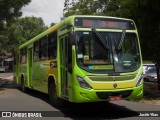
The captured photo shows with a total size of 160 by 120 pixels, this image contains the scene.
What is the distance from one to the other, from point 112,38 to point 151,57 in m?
8.26

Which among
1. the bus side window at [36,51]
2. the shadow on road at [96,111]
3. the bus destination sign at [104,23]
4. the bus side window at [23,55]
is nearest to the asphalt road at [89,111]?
the shadow on road at [96,111]

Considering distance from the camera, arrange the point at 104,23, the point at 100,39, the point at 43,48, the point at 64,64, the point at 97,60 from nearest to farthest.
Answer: the point at 97,60 < the point at 100,39 < the point at 104,23 < the point at 64,64 < the point at 43,48

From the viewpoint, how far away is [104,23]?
11812mm

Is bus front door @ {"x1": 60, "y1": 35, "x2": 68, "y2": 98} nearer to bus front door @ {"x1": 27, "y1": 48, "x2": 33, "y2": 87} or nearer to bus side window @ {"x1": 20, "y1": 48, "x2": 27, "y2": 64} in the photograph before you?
bus front door @ {"x1": 27, "y1": 48, "x2": 33, "y2": 87}

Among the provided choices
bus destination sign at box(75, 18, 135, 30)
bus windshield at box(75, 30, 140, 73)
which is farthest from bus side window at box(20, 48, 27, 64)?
bus windshield at box(75, 30, 140, 73)

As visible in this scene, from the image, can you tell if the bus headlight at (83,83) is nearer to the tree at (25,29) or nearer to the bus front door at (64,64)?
the bus front door at (64,64)

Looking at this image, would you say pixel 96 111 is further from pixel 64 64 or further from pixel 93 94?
pixel 64 64

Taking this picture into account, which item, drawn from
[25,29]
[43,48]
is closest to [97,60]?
[43,48]

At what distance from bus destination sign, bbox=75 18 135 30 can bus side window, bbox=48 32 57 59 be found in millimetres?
2126

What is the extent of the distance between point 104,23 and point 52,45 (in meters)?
2.84

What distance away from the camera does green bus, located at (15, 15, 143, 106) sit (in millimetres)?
10938

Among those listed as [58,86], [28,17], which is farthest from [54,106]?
[28,17]

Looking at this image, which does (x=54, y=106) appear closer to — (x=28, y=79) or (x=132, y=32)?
(x=132, y=32)

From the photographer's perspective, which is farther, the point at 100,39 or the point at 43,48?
the point at 43,48
